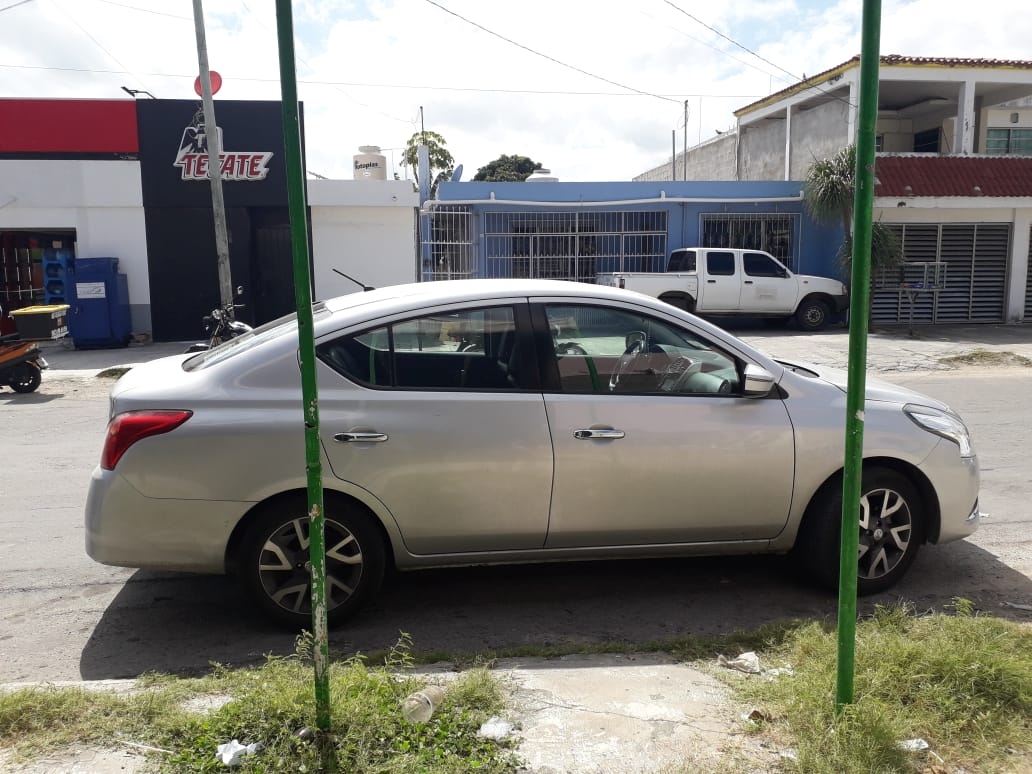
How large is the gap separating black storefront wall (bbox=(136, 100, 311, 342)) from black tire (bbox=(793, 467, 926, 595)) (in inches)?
631

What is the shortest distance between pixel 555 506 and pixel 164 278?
54.3ft


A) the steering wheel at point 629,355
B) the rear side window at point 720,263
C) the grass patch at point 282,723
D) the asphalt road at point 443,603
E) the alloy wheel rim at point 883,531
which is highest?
the rear side window at point 720,263

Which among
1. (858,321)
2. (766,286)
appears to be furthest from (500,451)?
(766,286)

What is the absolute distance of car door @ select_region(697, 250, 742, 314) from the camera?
18938mm

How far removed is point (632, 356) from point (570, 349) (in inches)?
13.5

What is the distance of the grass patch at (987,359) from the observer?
1460 centimetres

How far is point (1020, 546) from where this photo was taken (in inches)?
212

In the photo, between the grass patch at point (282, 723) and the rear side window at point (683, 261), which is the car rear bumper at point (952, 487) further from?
the rear side window at point (683, 261)

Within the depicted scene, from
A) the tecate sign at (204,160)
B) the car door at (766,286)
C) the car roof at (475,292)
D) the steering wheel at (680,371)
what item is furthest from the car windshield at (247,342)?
the car door at (766,286)

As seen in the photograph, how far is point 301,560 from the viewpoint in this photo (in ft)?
13.4

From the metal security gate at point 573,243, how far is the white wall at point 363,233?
235 centimetres

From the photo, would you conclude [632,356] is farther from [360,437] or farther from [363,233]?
[363,233]

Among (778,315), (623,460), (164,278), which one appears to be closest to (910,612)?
(623,460)

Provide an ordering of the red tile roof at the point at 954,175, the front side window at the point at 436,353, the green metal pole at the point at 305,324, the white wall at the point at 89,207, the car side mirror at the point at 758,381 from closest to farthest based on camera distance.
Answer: the green metal pole at the point at 305,324 → the front side window at the point at 436,353 → the car side mirror at the point at 758,381 → the white wall at the point at 89,207 → the red tile roof at the point at 954,175
